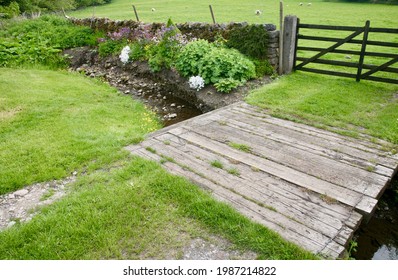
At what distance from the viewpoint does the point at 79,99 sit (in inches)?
335

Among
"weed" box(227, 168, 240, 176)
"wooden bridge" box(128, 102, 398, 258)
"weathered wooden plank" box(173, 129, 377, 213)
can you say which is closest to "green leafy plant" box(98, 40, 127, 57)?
"wooden bridge" box(128, 102, 398, 258)

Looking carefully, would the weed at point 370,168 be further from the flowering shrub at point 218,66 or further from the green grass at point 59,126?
the flowering shrub at point 218,66

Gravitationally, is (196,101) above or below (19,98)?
below

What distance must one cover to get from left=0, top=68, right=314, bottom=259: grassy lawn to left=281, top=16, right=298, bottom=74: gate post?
5.39m

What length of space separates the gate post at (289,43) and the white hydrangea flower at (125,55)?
633cm

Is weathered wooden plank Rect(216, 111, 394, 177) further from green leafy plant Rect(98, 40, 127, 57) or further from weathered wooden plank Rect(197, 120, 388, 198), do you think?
green leafy plant Rect(98, 40, 127, 57)

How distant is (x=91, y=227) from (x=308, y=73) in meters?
8.50

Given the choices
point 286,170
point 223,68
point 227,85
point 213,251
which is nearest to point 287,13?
point 223,68

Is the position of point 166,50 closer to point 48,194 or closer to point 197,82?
point 197,82

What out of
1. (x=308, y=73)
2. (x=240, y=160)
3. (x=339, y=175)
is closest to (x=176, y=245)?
(x=240, y=160)

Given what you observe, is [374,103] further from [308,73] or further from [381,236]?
[381,236]

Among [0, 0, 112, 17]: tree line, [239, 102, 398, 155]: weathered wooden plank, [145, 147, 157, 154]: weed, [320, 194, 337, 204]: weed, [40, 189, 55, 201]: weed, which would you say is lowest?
[239, 102, 398, 155]: weathered wooden plank

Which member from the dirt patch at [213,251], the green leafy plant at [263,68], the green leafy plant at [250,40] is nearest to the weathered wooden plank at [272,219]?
the dirt patch at [213,251]

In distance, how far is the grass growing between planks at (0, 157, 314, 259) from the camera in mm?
3092
